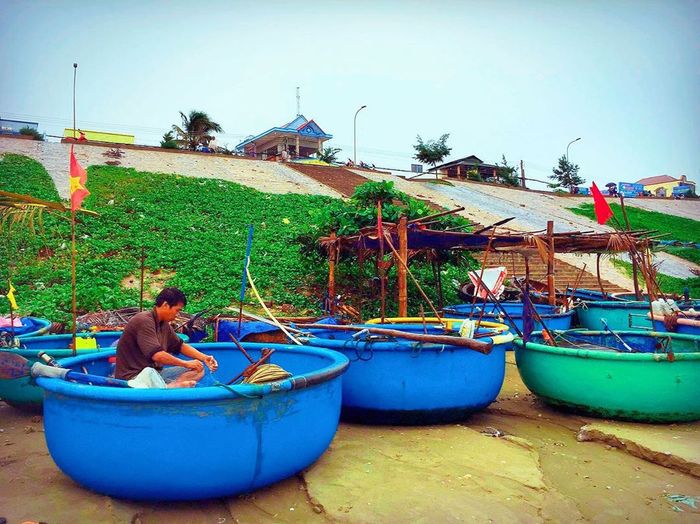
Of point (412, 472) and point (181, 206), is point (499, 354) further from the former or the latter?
point (181, 206)

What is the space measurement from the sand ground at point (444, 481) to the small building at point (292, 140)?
37.9 metres

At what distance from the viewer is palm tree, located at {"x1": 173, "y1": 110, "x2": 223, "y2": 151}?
124 ft

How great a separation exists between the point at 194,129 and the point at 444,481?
3755 centimetres

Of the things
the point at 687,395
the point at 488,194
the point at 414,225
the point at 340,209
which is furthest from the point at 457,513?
the point at 488,194

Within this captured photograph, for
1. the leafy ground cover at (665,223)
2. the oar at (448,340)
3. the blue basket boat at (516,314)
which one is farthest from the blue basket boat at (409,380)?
the leafy ground cover at (665,223)

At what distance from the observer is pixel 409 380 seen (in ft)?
17.8

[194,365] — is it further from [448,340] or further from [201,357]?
[448,340]

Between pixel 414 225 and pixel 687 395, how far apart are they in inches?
199

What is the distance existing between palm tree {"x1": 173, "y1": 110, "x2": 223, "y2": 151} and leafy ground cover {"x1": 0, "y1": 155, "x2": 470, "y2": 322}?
17.2 metres

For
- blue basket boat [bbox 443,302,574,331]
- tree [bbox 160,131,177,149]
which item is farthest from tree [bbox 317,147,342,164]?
blue basket boat [bbox 443,302,574,331]

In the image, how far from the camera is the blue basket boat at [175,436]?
344cm

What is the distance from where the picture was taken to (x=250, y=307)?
12.6 meters

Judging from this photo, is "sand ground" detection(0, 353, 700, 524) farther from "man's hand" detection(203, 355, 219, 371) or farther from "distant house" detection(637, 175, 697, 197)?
"distant house" detection(637, 175, 697, 197)

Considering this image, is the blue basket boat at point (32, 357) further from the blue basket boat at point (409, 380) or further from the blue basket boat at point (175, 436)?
the blue basket boat at point (409, 380)
